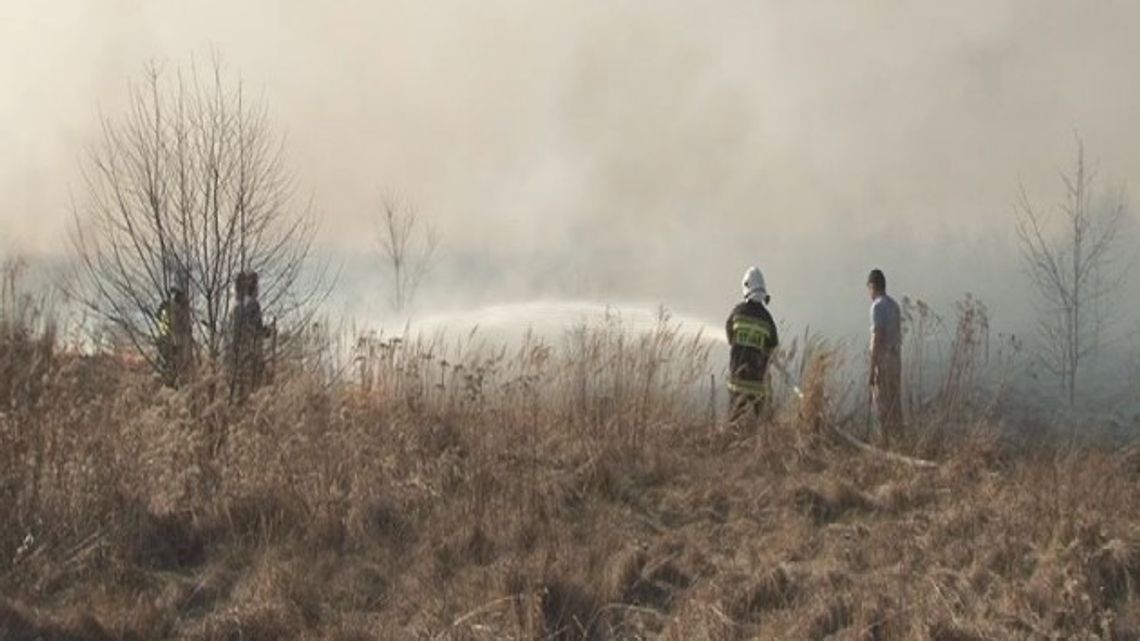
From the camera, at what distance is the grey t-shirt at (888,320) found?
9570 millimetres

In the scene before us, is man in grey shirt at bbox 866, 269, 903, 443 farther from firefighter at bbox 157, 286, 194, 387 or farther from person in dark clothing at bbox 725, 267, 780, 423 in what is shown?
firefighter at bbox 157, 286, 194, 387

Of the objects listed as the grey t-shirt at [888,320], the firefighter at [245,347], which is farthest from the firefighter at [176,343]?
the grey t-shirt at [888,320]

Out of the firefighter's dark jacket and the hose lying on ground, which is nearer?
the hose lying on ground

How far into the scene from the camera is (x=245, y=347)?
8922 millimetres

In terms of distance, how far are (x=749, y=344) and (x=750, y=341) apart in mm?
28

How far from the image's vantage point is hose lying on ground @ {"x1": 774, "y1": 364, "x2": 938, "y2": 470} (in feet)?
23.7

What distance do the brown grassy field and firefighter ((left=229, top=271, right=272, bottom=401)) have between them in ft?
1.89

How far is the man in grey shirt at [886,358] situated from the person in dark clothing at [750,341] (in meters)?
0.87

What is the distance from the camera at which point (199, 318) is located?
9.21 meters

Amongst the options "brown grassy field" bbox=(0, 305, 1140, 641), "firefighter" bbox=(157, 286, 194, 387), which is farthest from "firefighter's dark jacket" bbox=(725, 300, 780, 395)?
"firefighter" bbox=(157, 286, 194, 387)

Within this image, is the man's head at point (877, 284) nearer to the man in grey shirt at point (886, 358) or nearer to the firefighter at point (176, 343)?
the man in grey shirt at point (886, 358)

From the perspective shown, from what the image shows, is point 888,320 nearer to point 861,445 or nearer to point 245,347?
point 861,445

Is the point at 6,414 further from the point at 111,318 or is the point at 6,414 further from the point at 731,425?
the point at 731,425

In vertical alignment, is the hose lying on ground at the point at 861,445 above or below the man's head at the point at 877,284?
below
